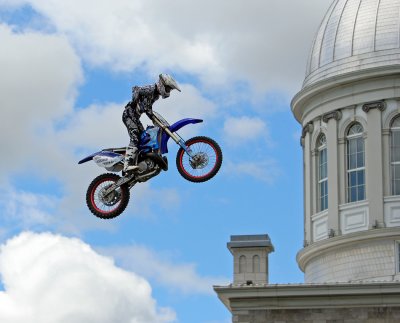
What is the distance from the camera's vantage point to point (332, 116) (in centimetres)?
4412

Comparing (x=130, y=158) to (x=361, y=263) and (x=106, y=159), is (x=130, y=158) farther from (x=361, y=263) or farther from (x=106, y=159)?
(x=361, y=263)

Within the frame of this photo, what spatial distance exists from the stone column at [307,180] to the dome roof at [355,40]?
1.56 meters

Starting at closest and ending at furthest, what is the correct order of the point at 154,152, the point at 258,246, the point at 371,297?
the point at 154,152 < the point at 371,297 < the point at 258,246

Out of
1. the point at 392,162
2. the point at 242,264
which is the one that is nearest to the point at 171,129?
the point at 242,264

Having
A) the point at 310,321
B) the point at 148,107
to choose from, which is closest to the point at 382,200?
the point at 310,321

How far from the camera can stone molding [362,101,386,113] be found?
43062mm

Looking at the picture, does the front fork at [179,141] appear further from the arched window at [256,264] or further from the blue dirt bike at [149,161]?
the arched window at [256,264]

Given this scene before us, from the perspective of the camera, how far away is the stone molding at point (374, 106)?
141ft

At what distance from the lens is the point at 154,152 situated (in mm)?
20344

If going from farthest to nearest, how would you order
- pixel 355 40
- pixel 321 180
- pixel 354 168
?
1. pixel 355 40
2. pixel 321 180
3. pixel 354 168

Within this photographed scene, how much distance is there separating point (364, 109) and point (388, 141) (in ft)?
4.15

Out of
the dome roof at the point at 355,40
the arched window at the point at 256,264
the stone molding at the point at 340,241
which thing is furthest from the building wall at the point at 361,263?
the dome roof at the point at 355,40

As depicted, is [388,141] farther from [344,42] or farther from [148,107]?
[148,107]

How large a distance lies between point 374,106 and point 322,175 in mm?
2834
